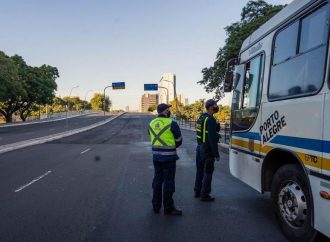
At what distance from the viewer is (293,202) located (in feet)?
16.1

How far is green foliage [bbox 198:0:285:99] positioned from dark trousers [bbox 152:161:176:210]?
85.7ft

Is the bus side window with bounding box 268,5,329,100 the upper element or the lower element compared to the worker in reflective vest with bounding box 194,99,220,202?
upper

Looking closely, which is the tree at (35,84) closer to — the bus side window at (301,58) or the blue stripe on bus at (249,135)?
the blue stripe on bus at (249,135)

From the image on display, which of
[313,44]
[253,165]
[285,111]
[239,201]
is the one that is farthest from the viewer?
[239,201]

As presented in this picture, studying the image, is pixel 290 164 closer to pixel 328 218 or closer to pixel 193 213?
pixel 328 218

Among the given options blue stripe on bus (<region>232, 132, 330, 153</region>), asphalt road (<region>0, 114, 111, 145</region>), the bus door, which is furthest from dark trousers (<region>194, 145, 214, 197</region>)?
asphalt road (<region>0, 114, 111, 145</region>)

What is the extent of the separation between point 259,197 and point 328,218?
12.4 feet

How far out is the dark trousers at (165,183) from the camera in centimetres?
638

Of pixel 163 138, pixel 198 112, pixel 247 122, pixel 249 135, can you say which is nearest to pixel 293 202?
pixel 249 135

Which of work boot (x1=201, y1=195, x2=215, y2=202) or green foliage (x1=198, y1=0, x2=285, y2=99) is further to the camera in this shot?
green foliage (x1=198, y1=0, x2=285, y2=99)

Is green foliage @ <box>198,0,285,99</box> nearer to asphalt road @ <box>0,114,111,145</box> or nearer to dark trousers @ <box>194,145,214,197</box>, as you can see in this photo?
asphalt road @ <box>0,114,111,145</box>

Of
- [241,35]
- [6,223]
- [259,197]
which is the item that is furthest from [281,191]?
[241,35]

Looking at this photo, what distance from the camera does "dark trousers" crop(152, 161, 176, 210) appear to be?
6.38 m

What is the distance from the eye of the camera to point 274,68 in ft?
18.7
